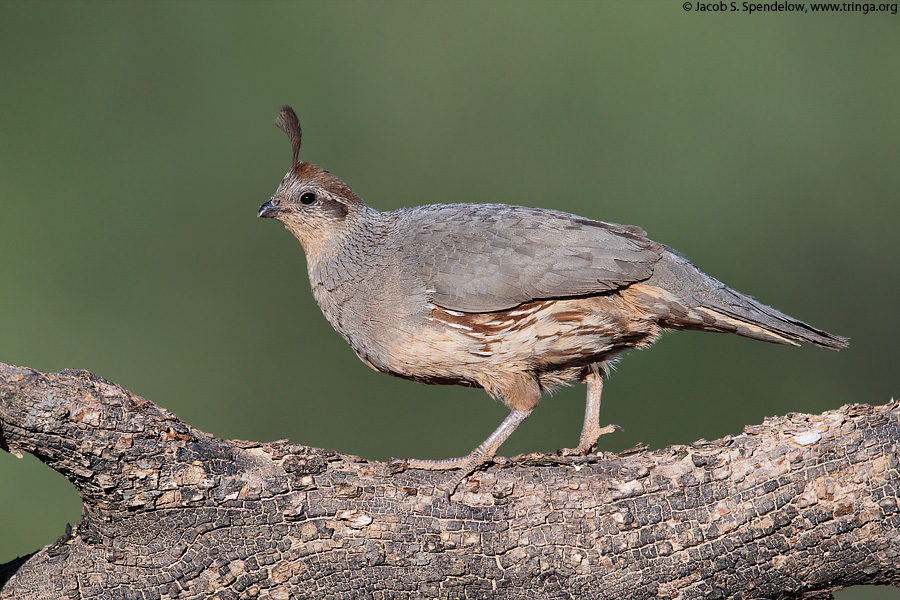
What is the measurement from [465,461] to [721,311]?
5.51 feet

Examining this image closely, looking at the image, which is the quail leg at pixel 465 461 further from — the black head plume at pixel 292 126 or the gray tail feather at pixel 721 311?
the black head plume at pixel 292 126

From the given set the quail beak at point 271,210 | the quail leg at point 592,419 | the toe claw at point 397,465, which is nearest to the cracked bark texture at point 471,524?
the toe claw at point 397,465

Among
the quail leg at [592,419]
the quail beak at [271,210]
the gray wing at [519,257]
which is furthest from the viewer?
the quail beak at [271,210]

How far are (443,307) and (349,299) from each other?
0.62 m

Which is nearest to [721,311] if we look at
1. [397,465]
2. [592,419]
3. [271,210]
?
[592,419]

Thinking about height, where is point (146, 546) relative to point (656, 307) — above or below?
below

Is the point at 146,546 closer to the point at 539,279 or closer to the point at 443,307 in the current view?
the point at 443,307

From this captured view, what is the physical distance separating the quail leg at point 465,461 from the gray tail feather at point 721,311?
1.08 m

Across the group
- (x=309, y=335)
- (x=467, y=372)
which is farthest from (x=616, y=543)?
(x=309, y=335)

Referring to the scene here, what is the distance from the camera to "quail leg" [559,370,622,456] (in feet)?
17.3

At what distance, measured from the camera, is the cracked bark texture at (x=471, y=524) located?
3615 mm

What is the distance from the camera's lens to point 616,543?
380cm

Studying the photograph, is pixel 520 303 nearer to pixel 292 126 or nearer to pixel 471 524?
pixel 471 524

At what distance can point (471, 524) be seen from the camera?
388 centimetres
